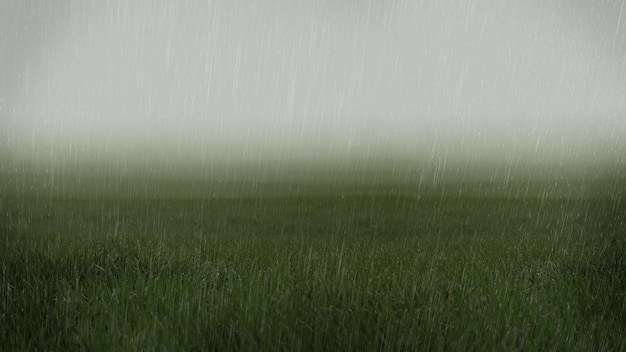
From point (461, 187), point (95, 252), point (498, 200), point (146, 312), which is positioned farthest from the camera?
point (461, 187)

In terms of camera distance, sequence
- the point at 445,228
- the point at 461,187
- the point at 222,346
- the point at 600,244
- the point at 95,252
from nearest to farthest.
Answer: the point at 222,346 < the point at 95,252 < the point at 600,244 < the point at 445,228 < the point at 461,187

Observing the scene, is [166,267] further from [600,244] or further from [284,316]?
[600,244]

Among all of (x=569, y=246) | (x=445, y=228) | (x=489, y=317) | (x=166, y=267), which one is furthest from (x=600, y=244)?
(x=166, y=267)

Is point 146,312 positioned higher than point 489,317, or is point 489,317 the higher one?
point 489,317

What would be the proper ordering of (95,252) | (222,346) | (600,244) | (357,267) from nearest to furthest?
(222,346) → (357,267) → (95,252) → (600,244)

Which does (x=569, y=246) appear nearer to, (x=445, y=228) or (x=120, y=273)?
(x=445, y=228)

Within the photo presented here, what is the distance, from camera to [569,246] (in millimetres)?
6438

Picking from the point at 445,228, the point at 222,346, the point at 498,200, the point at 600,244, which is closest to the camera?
the point at 222,346

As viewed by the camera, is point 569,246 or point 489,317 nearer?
point 489,317

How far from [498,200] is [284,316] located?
14506 millimetres

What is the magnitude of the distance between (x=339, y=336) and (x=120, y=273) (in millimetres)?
2305

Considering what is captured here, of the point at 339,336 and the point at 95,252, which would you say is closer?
the point at 339,336

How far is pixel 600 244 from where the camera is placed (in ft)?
20.0

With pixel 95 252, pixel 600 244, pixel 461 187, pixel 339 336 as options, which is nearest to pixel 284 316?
pixel 339 336
